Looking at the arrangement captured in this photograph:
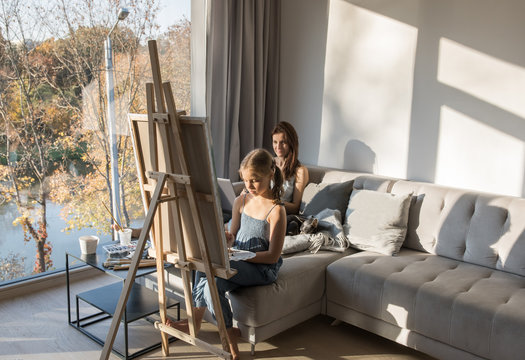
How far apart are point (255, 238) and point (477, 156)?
5.34ft

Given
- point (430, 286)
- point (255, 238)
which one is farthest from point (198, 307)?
point (430, 286)

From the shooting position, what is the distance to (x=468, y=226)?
9.34 ft

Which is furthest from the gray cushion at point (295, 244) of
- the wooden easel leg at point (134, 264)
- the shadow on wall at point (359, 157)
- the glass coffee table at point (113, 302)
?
the wooden easel leg at point (134, 264)

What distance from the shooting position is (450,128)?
3.23 m

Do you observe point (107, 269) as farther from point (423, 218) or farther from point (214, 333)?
point (423, 218)

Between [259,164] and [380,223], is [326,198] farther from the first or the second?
[259,164]

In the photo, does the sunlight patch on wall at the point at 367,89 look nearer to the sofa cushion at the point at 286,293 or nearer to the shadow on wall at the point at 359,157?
the shadow on wall at the point at 359,157

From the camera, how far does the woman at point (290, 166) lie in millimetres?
3463

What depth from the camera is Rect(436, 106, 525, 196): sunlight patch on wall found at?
2967 millimetres

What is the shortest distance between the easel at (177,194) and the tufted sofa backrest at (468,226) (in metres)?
1.48

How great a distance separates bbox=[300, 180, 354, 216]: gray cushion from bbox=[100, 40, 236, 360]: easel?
4.28 ft

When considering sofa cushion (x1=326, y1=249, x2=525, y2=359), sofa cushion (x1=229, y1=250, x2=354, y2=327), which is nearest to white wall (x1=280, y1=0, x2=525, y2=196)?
sofa cushion (x1=326, y1=249, x2=525, y2=359)

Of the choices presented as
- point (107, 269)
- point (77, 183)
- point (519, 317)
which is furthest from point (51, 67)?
point (519, 317)

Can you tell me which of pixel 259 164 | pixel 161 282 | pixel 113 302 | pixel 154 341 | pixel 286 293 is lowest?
pixel 154 341
